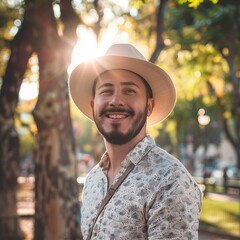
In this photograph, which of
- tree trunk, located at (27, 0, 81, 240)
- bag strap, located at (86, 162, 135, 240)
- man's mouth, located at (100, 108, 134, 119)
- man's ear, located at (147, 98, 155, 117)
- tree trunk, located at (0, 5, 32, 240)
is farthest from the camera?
tree trunk, located at (0, 5, 32, 240)

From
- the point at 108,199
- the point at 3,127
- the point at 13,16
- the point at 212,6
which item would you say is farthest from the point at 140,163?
the point at 13,16

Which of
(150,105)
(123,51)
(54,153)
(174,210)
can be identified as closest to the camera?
(174,210)

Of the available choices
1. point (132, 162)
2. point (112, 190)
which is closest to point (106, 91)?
point (132, 162)

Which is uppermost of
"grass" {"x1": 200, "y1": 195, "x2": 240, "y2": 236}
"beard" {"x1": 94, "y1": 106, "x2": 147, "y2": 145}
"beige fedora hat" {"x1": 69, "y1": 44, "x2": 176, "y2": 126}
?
"beige fedora hat" {"x1": 69, "y1": 44, "x2": 176, "y2": 126}

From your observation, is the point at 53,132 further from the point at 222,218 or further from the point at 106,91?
the point at 222,218

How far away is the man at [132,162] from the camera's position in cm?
243

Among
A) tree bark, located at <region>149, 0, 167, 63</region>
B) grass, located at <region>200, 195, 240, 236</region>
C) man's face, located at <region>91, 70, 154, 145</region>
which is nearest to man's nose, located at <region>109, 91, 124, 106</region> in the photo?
man's face, located at <region>91, 70, 154, 145</region>

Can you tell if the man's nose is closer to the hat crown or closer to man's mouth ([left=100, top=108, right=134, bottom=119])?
man's mouth ([left=100, top=108, right=134, bottom=119])

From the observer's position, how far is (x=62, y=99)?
10133mm

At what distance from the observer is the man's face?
283 cm

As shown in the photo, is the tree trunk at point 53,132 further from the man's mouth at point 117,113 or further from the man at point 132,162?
the man's mouth at point 117,113

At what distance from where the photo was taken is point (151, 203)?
249cm

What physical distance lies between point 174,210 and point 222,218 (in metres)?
16.8

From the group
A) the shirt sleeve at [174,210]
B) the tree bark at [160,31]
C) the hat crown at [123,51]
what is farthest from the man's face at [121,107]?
the tree bark at [160,31]
